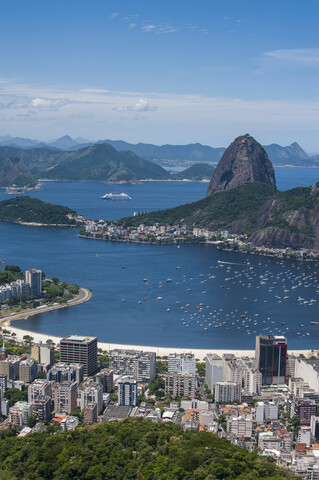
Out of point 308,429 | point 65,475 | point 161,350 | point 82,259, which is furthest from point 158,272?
point 65,475

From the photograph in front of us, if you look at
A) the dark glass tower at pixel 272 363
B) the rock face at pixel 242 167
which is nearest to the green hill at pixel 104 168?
the rock face at pixel 242 167

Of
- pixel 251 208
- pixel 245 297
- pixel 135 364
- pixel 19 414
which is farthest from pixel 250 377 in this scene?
pixel 251 208

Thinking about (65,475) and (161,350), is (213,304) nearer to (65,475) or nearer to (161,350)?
(161,350)

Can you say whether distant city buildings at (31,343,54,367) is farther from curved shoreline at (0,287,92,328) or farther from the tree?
curved shoreline at (0,287,92,328)

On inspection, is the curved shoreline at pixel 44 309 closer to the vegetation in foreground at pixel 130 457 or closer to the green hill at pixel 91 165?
the vegetation in foreground at pixel 130 457

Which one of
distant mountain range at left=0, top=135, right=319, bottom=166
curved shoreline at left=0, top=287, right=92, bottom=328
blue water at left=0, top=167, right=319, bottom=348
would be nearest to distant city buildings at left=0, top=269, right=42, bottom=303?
curved shoreline at left=0, top=287, right=92, bottom=328

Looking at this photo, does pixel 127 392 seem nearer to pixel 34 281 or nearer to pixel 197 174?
pixel 34 281
